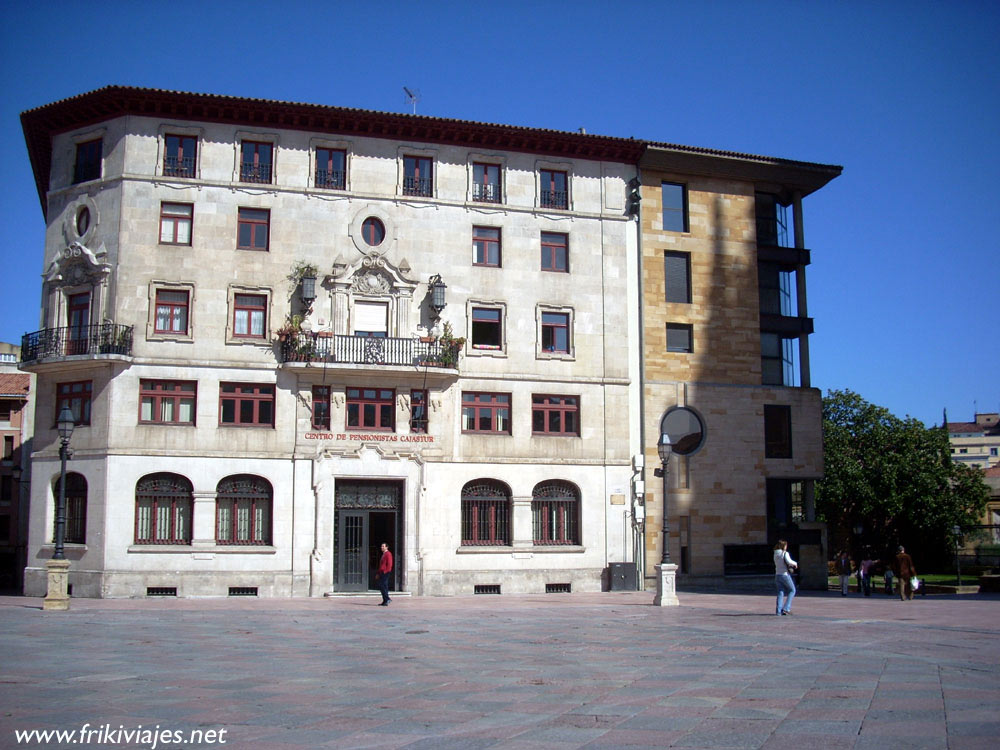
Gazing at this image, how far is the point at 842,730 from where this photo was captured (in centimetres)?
1039

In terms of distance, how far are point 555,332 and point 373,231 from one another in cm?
775

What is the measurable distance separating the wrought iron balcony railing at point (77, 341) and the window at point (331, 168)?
28.1ft

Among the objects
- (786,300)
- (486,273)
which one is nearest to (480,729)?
(486,273)

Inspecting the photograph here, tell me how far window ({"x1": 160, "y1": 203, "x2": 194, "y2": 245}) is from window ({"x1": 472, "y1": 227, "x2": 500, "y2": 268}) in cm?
1021

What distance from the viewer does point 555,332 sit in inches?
1452

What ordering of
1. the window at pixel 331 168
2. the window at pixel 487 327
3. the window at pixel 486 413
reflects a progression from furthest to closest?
the window at pixel 487 327, the window at pixel 486 413, the window at pixel 331 168

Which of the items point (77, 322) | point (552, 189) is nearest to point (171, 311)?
point (77, 322)

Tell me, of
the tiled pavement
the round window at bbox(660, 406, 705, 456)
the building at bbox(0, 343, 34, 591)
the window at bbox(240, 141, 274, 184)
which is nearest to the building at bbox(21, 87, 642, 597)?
the window at bbox(240, 141, 274, 184)

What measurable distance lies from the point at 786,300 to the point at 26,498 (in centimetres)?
3817

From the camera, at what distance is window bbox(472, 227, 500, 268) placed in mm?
36594

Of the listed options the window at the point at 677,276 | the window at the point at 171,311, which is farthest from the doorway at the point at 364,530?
the window at the point at 677,276

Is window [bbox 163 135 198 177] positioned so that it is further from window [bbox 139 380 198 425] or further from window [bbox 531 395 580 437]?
window [bbox 531 395 580 437]

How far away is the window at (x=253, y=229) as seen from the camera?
112 ft

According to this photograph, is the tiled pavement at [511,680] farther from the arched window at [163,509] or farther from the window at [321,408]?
the window at [321,408]
